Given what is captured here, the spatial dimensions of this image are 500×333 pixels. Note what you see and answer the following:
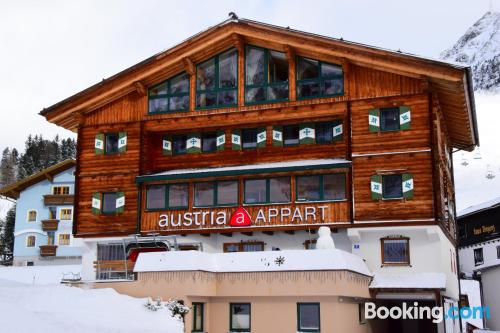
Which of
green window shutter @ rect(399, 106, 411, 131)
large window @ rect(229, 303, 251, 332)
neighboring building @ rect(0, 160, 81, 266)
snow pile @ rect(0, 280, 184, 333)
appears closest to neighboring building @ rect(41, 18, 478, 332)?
green window shutter @ rect(399, 106, 411, 131)

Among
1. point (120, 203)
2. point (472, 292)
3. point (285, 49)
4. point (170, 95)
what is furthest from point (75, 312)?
point (472, 292)

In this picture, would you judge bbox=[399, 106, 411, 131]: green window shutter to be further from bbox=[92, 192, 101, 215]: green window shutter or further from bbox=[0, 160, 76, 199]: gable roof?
bbox=[0, 160, 76, 199]: gable roof

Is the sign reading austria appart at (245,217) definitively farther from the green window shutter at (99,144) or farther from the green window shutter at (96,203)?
the green window shutter at (99,144)

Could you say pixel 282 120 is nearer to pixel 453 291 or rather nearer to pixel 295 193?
pixel 295 193

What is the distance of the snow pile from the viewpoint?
16172mm

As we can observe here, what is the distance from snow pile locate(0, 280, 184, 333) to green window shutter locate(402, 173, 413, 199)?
437 inches

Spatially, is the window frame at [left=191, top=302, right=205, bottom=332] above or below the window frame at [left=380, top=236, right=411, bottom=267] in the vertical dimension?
below

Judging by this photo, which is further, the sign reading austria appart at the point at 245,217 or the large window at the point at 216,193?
the large window at the point at 216,193

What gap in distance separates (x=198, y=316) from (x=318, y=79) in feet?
39.0

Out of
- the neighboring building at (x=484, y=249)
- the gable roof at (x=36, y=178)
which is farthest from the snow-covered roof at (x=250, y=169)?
the gable roof at (x=36, y=178)

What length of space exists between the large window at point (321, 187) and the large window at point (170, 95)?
6.94 m

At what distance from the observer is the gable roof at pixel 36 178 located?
64581 millimetres

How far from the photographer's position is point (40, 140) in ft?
427

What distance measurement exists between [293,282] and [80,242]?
12677 mm
